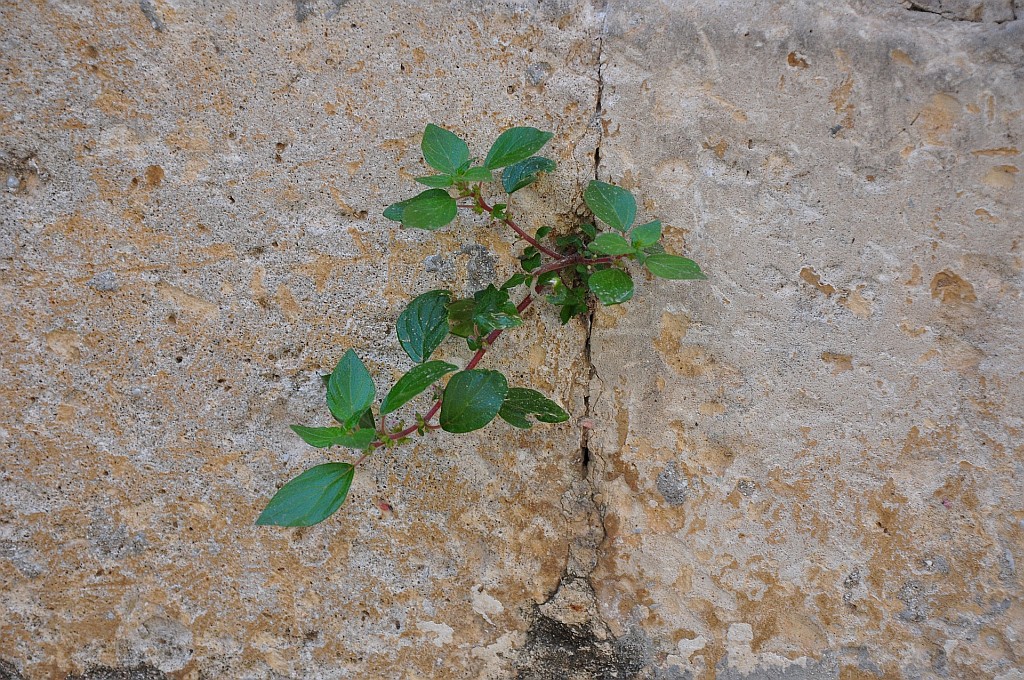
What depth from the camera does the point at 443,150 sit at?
901 mm

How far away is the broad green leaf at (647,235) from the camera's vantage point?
2.99 ft

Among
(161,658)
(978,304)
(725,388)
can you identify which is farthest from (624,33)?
(161,658)

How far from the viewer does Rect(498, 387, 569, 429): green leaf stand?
36.9 inches

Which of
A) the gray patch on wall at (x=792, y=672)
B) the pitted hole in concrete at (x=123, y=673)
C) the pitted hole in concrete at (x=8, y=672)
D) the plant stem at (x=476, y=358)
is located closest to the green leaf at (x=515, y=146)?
the plant stem at (x=476, y=358)

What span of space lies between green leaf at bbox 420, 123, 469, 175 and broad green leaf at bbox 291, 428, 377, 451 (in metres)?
0.37

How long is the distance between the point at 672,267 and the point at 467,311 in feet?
0.99

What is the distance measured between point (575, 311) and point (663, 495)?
1.07 feet

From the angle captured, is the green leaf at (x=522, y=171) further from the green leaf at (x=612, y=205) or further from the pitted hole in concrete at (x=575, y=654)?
the pitted hole in concrete at (x=575, y=654)

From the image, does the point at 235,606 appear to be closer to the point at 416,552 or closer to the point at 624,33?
the point at 416,552

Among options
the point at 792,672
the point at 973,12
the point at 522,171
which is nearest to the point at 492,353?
the point at 522,171

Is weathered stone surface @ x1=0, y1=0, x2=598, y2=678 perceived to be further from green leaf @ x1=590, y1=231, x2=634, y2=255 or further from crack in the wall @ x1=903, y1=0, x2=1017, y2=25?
crack in the wall @ x1=903, y1=0, x2=1017, y2=25

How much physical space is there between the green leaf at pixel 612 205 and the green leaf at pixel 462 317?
0.23 meters

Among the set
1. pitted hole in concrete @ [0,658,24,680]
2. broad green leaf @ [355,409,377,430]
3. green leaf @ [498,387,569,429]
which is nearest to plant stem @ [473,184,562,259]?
green leaf @ [498,387,569,429]

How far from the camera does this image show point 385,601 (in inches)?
41.6
